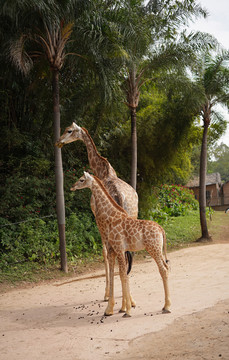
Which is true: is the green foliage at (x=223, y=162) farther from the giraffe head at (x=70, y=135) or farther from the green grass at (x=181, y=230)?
the giraffe head at (x=70, y=135)

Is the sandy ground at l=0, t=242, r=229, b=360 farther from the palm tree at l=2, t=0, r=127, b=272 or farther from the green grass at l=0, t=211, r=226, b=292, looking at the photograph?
the palm tree at l=2, t=0, r=127, b=272

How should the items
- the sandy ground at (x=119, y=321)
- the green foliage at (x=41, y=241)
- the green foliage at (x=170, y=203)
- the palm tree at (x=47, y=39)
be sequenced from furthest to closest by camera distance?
the green foliage at (x=170, y=203), the green foliage at (x=41, y=241), the palm tree at (x=47, y=39), the sandy ground at (x=119, y=321)

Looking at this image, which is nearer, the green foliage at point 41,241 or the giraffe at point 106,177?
the giraffe at point 106,177

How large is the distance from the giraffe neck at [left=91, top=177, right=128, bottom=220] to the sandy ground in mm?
1773

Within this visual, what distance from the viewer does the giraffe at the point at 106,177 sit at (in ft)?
26.1

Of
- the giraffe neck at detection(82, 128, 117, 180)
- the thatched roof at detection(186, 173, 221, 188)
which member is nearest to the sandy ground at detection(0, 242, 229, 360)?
A: the giraffe neck at detection(82, 128, 117, 180)

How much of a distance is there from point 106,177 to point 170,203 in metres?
14.4

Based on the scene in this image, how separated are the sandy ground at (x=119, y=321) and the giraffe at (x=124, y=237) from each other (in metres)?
0.40

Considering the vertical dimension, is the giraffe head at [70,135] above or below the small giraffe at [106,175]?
above

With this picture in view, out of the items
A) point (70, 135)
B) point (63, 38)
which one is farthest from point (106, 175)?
point (63, 38)

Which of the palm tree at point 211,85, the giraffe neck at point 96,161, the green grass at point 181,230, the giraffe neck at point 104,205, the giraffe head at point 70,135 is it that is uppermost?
the palm tree at point 211,85

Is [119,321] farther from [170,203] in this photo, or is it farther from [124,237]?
[170,203]

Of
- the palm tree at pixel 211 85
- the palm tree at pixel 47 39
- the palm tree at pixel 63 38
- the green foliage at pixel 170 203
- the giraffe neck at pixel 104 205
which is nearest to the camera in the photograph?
the giraffe neck at pixel 104 205

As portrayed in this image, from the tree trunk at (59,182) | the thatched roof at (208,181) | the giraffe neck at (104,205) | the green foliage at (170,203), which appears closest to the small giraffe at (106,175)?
the giraffe neck at (104,205)
